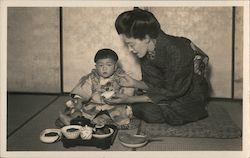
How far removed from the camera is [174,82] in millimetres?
1361

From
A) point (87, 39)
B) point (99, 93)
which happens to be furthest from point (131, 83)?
point (87, 39)

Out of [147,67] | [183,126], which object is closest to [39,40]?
[147,67]

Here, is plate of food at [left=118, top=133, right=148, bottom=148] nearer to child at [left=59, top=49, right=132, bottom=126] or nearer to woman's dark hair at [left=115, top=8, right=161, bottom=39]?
child at [left=59, top=49, right=132, bottom=126]

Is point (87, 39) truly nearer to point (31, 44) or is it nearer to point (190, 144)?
point (31, 44)

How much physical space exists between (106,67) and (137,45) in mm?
140

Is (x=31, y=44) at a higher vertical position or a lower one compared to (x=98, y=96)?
higher

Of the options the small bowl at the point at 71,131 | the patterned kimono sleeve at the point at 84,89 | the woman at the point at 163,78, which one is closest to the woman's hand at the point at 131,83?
the woman at the point at 163,78

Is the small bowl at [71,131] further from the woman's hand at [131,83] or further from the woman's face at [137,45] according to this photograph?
the woman's face at [137,45]

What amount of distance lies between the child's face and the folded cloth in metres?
0.23

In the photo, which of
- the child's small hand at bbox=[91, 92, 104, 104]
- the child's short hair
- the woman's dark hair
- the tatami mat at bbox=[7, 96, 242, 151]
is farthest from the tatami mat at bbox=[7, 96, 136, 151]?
the woman's dark hair

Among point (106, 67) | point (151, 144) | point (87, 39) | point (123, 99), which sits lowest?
point (151, 144)

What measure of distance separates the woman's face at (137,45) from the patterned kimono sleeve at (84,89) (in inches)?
7.5

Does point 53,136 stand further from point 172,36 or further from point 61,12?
point 172,36

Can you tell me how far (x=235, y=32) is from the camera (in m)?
1.35
